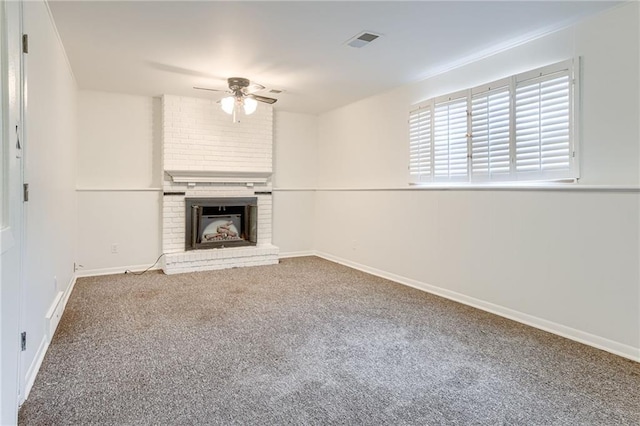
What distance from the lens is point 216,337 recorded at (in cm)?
281

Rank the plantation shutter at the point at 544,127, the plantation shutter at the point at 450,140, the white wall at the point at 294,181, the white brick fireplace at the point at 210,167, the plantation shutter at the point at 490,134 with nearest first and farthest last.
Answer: the plantation shutter at the point at 544,127 < the plantation shutter at the point at 490,134 < the plantation shutter at the point at 450,140 < the white brick fireplace at the point at 210,167 < the white wall at the point at 294,181

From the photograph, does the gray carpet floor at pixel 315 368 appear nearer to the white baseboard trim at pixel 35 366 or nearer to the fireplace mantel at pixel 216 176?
the white baseboard trim at pixel 35 366

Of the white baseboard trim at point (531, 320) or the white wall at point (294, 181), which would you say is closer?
the white baseboard trim at point (531, 320)

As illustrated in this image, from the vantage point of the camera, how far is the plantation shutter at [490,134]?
338 centimetres

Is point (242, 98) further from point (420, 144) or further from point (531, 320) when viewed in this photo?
point (531, 320)

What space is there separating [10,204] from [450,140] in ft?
12.1

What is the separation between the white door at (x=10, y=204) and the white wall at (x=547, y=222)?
3.56 m

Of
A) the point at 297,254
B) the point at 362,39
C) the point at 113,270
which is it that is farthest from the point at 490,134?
the point at 113,270

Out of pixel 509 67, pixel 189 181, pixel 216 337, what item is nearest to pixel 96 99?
pixel 189 181

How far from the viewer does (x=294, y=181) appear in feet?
21.1

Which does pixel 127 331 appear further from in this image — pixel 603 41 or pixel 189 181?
pixel 603 41

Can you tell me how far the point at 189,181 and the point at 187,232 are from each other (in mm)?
752

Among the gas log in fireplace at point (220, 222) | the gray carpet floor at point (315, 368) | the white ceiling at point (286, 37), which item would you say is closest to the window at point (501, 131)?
the white ceiling at point (286, 37)

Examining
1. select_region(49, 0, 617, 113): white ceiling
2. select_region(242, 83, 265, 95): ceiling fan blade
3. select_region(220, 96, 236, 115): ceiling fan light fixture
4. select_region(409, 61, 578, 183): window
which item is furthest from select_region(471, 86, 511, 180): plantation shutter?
select_region(220, 96, 236, 115): ceiling fan light fixture
